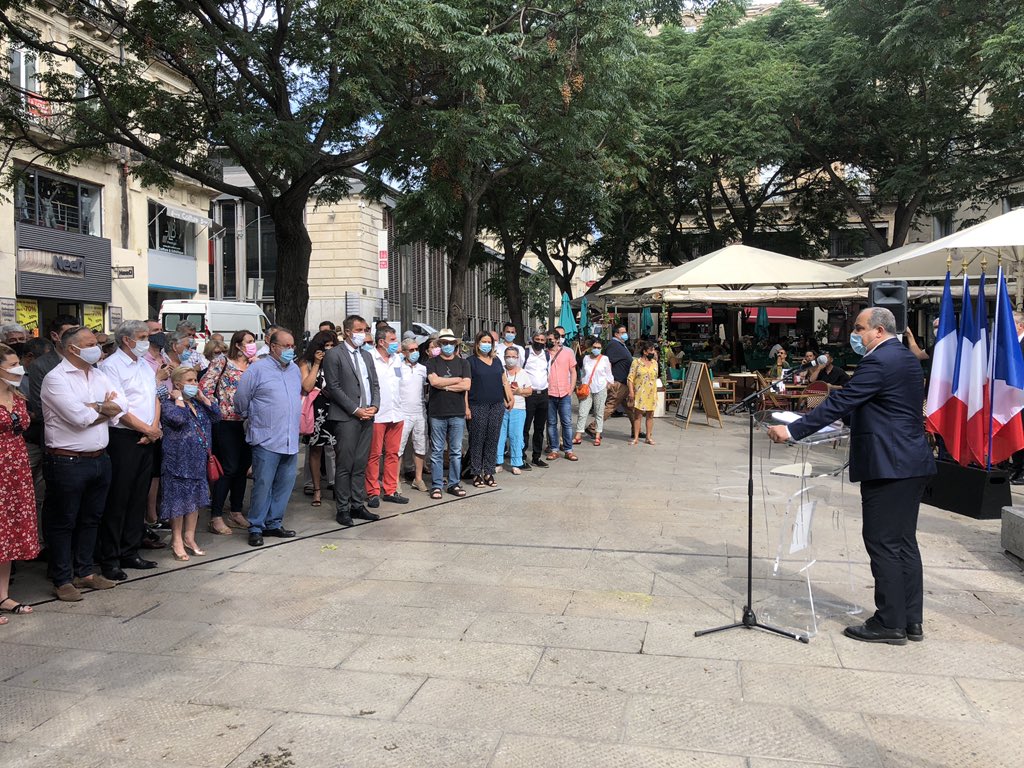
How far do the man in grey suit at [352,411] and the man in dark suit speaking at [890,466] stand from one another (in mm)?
4228

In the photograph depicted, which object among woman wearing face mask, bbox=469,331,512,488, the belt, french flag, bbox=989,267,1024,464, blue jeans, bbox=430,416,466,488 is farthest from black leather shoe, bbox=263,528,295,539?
french flag, bbox=989,267,1024,464

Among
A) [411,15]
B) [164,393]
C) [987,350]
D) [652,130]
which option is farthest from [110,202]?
[987,350]

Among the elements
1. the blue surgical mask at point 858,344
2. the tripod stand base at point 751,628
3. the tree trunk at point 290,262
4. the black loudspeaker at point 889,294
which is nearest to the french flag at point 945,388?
the black loudspeaker at point 889,294

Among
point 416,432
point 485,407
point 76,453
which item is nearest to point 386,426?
point 416,432

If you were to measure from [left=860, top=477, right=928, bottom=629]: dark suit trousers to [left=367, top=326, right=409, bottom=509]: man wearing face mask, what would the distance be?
4.88 metres

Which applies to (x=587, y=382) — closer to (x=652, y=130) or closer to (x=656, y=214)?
(x=652, y=130)

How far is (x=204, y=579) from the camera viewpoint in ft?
19.7

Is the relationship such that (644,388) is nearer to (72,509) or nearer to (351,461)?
(351,461)

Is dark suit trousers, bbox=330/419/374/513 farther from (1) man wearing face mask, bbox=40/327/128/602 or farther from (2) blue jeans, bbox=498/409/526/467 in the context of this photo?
(2) blue jeans, bbox=498/409/526/467

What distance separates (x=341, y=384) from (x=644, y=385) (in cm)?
664

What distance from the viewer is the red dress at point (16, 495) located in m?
5.05

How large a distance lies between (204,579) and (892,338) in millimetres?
4890

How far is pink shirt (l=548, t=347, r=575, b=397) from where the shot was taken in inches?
455

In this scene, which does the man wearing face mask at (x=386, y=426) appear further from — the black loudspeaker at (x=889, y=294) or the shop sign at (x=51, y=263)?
the shop sign at (x=51, y=263)
